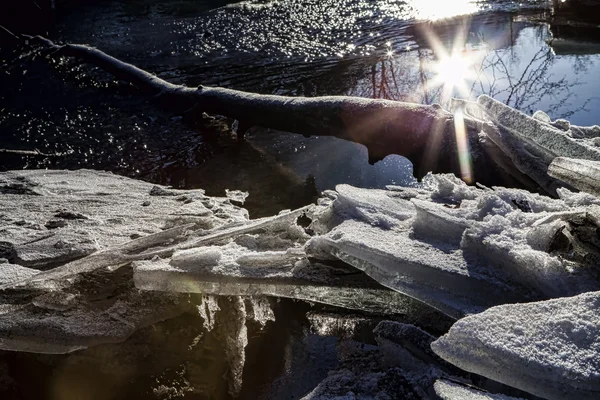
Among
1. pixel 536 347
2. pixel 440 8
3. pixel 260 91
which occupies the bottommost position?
pixel 536 347

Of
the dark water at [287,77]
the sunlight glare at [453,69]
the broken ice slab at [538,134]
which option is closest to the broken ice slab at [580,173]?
the broken ice slab at [538,134]

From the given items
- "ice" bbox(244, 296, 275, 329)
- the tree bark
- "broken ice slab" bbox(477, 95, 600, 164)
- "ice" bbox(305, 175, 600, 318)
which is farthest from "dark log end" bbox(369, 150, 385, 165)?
"ice" bbox(244, 296, 275, 329)

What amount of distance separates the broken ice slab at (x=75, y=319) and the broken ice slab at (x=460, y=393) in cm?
122

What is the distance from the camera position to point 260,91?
654 cm

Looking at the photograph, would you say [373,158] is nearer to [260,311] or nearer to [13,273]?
[260,311]

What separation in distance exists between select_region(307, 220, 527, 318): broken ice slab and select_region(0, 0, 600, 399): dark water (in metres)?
0.44

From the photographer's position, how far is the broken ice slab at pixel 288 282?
6.17ft

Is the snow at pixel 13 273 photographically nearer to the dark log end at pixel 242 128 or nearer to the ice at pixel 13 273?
the ice at pixel 13 273

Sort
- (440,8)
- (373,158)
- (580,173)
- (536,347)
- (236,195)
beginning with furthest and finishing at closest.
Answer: (440,8) < (373,158) < (236,195) < (580,173) < (536,347)

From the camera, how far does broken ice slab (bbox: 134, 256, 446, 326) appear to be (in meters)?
1.88

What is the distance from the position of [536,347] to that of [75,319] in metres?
1.70

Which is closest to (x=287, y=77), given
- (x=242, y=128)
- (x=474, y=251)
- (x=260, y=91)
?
(x=260, y=91)

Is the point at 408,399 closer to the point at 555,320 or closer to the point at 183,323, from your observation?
the point at 555,320

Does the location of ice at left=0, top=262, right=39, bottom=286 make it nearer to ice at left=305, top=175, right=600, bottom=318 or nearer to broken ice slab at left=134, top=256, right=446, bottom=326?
broken ice slab at left=134, top=256, right=446, bottom=326
